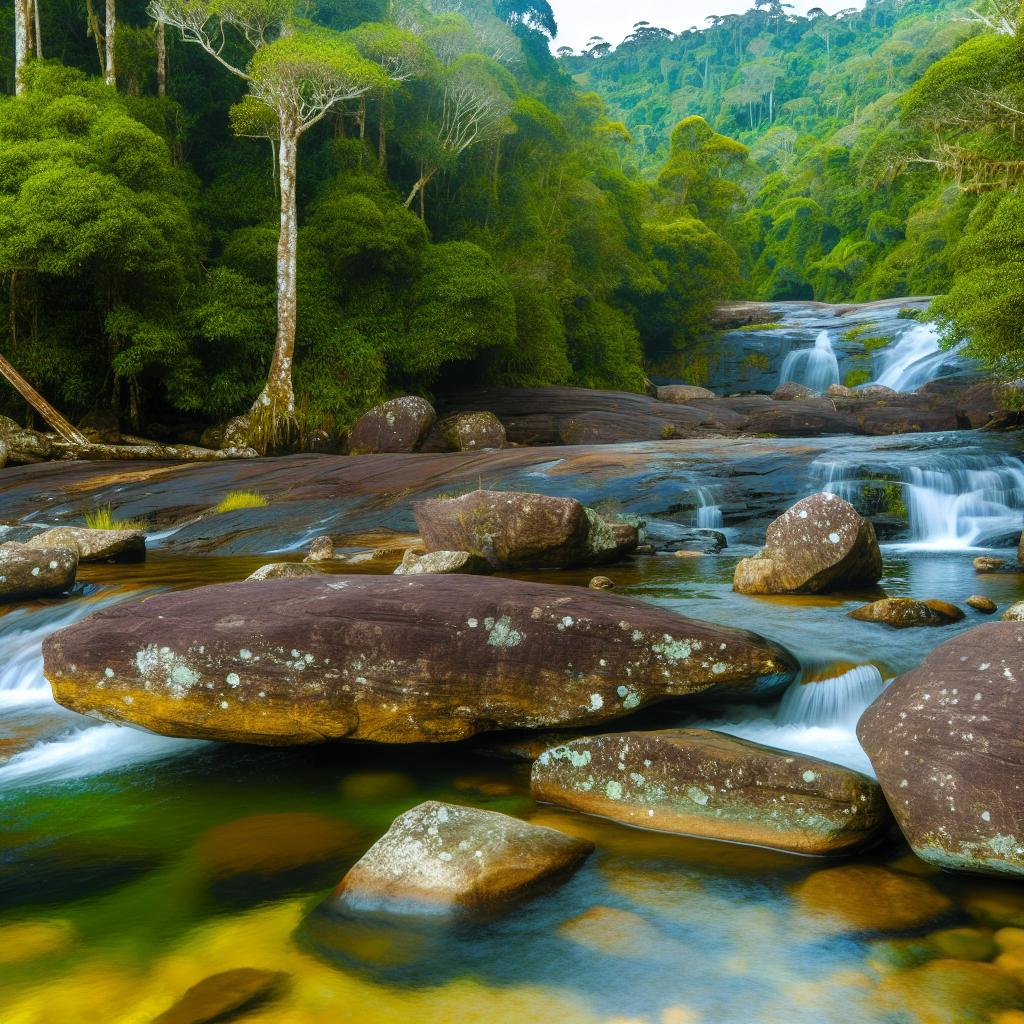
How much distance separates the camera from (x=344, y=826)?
423 centimetres

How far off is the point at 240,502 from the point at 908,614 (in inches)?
431

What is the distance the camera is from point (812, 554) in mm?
7871

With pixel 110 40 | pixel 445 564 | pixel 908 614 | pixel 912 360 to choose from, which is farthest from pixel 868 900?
pixel 912 360

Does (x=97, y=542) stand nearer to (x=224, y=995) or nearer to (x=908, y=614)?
(x=908, y=614)

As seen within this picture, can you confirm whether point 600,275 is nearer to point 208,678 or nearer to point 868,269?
point 868,269

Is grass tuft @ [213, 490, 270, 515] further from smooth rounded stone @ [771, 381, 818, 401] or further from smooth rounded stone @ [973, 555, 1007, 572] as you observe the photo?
smooth rounded stone @ [771, 381, 818, 401]

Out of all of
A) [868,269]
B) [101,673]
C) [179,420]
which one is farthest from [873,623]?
[868,269]

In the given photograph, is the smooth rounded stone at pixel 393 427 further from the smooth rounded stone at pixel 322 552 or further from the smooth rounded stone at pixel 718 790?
the smooth rounded stone at pixel 718 790

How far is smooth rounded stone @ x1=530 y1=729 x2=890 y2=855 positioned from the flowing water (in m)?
0.10

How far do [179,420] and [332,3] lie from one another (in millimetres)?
16362

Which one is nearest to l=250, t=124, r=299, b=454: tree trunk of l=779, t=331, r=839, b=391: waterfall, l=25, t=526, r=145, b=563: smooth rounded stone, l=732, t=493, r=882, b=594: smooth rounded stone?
l=25, t=526, r=145, b=563: smooth rounded stone

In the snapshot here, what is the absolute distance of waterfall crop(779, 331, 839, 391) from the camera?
3556cm

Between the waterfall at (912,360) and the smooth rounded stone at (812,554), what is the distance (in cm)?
2481

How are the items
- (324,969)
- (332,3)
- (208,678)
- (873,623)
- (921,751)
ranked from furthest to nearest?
(332,3) < (873,623) < (208,678) < (921,751) < (324,969)
